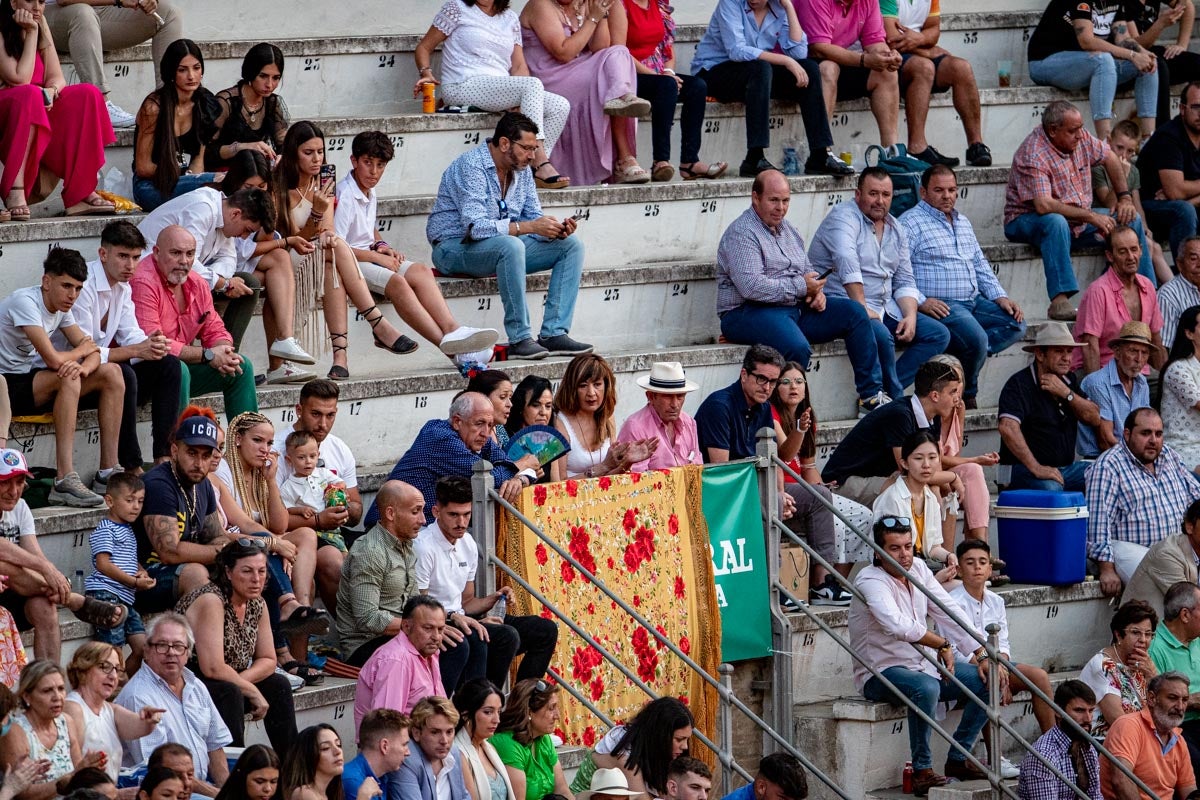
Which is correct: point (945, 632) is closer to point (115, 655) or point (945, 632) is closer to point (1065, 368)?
point (1065, 368)

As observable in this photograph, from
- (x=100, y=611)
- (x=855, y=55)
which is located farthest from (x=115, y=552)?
(x=855, y=55)

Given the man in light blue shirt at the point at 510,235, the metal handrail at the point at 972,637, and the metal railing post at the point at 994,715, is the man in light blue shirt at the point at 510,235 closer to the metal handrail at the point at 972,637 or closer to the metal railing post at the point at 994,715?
the metal handrail at the point at 972,637

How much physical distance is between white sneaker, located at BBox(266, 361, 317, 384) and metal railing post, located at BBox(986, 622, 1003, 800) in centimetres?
343

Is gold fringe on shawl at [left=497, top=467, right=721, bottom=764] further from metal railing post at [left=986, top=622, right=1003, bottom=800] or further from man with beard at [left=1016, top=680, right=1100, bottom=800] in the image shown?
man with beard at [left=1016, top=680, right=1100, bottom=800]

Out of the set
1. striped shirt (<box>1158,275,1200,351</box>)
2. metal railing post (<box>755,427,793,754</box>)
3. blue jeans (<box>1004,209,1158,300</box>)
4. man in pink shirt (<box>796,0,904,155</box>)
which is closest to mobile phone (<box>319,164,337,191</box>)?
metal railing post (<box>755,427,793,754</box>)

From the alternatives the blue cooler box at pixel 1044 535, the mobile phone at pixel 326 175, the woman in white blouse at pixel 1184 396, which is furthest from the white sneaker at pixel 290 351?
the woman in white blouse at pixel 1184 396

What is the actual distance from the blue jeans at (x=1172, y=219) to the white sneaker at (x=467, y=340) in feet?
16.8

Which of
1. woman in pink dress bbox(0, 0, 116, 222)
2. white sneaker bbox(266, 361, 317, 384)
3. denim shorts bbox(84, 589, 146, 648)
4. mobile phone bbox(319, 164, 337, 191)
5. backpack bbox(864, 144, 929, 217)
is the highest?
woman in pink dress bbox(0, 0, 116, 222)

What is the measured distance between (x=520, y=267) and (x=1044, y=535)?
2.96 m

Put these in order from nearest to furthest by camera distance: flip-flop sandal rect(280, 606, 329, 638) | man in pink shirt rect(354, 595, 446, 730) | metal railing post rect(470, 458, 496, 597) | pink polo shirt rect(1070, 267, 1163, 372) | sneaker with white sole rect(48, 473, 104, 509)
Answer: man in pink shirt rect(354, 595, 446, 730)
flip-flop sandal rect(280, 606, 329, 638)
metal railing post rect(470, 458, 496, 597)
sneaker with white sole rect(48, 473, 104, 509)
pink polo shirt rect(1070, 267, 1163, 372)

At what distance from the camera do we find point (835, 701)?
1069 cm

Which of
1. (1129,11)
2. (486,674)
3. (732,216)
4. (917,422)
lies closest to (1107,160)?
(1129,11)

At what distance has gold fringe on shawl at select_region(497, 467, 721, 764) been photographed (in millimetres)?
9719

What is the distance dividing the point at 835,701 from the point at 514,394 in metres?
2.08
